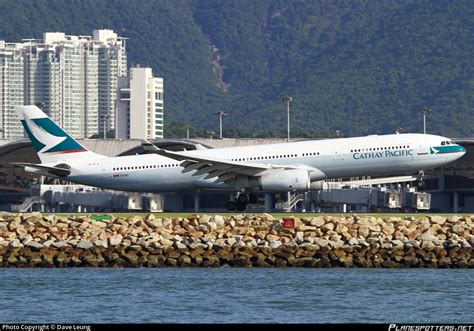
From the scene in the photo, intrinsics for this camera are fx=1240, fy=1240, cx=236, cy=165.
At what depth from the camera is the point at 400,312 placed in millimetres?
39562

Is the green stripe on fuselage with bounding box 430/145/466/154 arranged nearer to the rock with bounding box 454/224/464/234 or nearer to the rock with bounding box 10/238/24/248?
the rock with bounding box 454/224/464/234

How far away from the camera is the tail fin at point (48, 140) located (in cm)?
7369

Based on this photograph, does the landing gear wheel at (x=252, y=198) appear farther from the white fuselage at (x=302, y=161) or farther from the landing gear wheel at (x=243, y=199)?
the white fuselage at (x=302, y=161)

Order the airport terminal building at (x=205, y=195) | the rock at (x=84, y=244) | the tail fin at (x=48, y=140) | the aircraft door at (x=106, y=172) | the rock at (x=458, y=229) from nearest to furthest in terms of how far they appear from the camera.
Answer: the rock at (x=84, y=244) < the rock at (x=458, y=229) < the aircraft door at (x=106, y=172) < the tail fin at (x=48, y=140) < the airport terminal building at (x=205, y=195)

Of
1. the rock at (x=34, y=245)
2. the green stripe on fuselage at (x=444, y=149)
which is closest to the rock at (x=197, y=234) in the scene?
the rock at (x=34, y=245)

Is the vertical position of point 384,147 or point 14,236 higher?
point 384,147

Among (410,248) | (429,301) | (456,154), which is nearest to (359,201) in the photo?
(456,154)

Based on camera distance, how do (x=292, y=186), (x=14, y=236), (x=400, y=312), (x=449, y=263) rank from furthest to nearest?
(x=292, y=186)
(x=14, y=236)
(x=449, y=263)
(x=400, y=312)

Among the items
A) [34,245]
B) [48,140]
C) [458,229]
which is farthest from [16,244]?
[48,140]

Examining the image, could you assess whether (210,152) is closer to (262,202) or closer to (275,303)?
A: (262,202)

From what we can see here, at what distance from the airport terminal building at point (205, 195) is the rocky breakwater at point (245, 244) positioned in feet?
54.6

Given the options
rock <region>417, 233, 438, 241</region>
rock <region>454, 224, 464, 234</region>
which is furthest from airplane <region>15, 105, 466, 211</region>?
rock <region>417, 233, 438, 241</region>

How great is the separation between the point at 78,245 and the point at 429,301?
18084mm

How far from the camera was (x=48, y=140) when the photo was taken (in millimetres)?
74312
